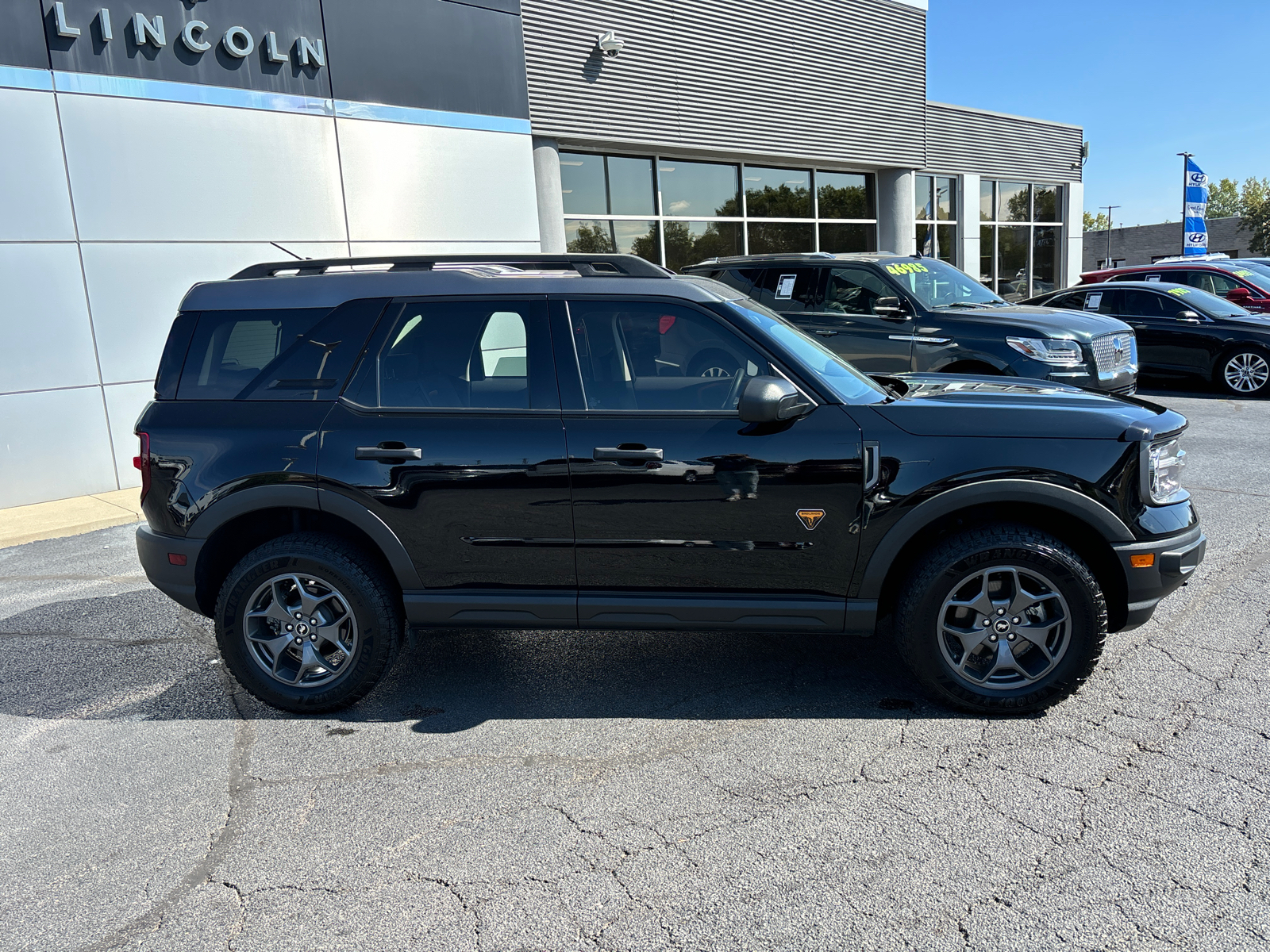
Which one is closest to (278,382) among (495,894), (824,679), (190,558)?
(190,558)

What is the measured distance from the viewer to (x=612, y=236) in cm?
1491

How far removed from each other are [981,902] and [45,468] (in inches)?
357

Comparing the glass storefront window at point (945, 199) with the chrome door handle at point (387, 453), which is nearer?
the chrome door handle at point (387, 453)

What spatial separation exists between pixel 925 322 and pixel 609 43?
308 inches

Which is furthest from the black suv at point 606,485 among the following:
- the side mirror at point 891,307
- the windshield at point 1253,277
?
the windshield at point 1253,277

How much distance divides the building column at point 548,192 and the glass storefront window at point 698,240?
266cm

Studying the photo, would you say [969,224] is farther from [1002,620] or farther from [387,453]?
[387,453]

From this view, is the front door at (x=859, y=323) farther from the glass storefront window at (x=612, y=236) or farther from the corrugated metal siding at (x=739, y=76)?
the corrugated metal siding at (x=739, y=76)

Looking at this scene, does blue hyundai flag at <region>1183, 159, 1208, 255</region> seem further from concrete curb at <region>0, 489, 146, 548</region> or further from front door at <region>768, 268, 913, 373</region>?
concrete curb at <region>0, 489, 146, 548</region>

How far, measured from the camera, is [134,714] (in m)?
4.14

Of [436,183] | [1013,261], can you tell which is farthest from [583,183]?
[1013,261]

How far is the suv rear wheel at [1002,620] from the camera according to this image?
141 inches

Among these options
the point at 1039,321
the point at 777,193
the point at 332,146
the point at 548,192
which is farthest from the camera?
the point at 777,193

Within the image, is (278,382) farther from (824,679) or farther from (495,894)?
(824,679)
